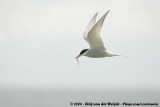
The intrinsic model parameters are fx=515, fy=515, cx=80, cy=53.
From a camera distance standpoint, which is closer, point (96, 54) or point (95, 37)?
point (95, 37)

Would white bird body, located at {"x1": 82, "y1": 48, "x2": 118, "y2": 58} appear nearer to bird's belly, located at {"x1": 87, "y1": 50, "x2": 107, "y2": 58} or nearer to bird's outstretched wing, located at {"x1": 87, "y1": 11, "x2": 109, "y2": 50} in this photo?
bird's belly, located at {"x1": 87, "y1": 50, "x2": 107, "y2": 58}

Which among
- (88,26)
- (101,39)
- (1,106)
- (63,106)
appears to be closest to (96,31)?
(101,39)

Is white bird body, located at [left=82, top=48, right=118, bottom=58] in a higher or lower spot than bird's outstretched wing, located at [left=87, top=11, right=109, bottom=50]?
lower

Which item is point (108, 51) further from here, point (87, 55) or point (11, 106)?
point (11, 106)

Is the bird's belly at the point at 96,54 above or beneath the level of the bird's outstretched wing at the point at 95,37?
beneath

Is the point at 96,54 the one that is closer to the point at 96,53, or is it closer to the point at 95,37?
the point at 96,53

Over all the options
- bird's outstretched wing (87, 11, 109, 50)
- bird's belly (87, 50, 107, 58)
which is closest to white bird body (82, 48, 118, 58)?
bird's belly (87, 50, 107, 58)

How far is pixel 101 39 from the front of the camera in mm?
15766

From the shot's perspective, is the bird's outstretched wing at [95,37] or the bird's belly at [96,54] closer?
the bird's outstretched wing at [95,37]

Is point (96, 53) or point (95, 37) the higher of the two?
point (95, 37)

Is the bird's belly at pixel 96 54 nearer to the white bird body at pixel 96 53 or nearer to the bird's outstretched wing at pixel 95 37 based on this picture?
the white bird body at pixel 96 53

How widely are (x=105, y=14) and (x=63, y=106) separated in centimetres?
3459

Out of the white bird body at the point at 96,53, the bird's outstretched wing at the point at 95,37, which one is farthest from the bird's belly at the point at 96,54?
the bird's outstretched wing at the point at 95,37

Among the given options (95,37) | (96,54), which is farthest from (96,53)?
(95,37)
